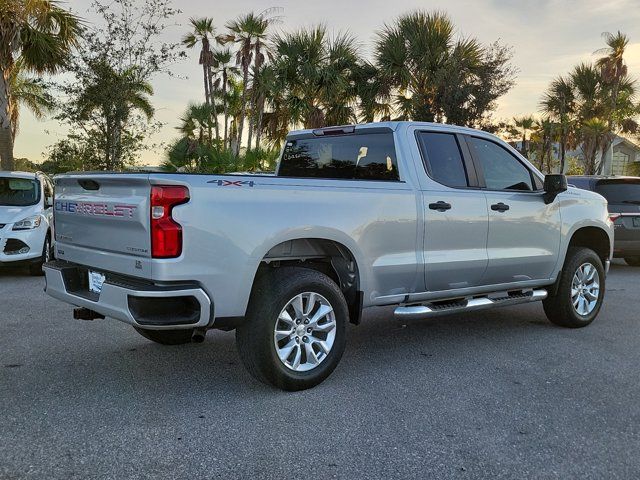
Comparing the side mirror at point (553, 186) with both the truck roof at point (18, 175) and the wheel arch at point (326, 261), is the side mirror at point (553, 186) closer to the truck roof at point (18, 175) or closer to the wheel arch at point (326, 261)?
the wheel arch at point (326, 261)

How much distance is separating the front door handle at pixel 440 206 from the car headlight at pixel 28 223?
22.7ft

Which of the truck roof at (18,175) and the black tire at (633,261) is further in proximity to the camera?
the black tire at (633,261)

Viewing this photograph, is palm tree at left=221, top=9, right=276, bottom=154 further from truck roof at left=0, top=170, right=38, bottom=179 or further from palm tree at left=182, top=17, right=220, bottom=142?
truck roof at left=0, top=170, right=38, bottom=179

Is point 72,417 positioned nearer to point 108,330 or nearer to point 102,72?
point 108,330

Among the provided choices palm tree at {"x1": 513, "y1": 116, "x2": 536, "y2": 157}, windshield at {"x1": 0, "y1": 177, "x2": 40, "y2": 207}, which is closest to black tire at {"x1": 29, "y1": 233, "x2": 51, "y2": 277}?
windshield at {"x1": 0, "y1": 177, "x2": 40, "y2": 207}

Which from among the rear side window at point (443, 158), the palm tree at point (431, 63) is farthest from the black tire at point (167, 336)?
the palm tree at point (431, 63)

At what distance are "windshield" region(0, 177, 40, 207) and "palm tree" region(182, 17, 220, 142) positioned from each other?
2125cm

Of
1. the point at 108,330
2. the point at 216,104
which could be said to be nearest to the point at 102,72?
the point at 108,330

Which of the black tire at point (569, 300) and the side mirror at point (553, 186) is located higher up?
the side mirror at point (553, 186)

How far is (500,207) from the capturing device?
529 centimetres

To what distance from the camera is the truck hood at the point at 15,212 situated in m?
9.04

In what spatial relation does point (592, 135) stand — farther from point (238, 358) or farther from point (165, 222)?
point (165, 222)

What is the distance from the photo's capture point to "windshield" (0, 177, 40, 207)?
960 cm

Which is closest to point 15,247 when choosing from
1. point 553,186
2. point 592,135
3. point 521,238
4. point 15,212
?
point 15,212
